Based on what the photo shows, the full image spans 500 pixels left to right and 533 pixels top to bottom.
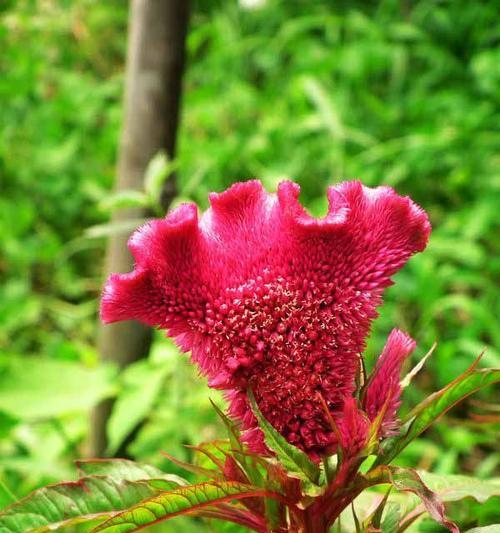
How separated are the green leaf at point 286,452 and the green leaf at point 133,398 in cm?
74

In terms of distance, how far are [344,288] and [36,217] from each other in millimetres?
2459

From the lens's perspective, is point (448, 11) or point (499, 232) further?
point (448, 11)

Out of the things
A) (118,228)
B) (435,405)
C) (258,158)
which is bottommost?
(258,158)

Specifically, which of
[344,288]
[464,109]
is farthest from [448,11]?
[344,288]

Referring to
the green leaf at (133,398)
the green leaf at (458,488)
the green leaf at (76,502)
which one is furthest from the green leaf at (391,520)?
the green leaf at (133,398)

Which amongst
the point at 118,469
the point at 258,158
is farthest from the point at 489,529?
the point at 258,158

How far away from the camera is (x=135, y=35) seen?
1253 millimetres

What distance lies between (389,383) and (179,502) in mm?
167

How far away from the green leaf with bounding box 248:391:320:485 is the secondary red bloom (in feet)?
0.20

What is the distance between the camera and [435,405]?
521mm

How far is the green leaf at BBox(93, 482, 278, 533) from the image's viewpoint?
49 cm

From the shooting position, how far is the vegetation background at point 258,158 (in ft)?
5.19

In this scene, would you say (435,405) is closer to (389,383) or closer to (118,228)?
(389,383)

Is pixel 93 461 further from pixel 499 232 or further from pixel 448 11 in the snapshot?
pixel 448 11
